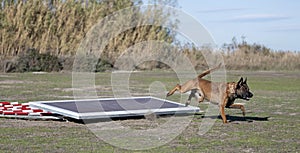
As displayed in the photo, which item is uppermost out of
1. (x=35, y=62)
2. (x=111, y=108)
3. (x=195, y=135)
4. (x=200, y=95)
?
(x=35, y=62)

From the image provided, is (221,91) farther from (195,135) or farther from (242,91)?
(195,135)

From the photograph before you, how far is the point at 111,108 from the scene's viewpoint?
1242 cm

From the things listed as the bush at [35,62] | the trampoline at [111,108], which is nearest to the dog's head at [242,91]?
the trampoline at [111,108]

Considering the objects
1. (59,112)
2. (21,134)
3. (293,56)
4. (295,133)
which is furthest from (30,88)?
(293,56)

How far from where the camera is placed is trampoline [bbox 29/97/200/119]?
37.2 feet

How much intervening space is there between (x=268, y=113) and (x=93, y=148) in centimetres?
681

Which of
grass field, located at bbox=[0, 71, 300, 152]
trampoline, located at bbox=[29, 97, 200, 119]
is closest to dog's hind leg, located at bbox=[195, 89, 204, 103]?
grass field, located at bbox=[0, 71, 300, 152]

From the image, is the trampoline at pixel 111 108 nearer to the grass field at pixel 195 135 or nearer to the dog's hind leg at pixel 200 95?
the grass field at pixel 195 135

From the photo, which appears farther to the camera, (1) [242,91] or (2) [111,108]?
(2) [111,108]

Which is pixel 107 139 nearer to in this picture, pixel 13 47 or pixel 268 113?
pixel 268 113

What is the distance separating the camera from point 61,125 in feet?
36.9

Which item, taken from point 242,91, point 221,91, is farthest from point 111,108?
point 242,91

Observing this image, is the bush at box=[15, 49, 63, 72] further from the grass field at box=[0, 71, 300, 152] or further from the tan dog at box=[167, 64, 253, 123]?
the tan dog at box=[167, 64, 253, 123]

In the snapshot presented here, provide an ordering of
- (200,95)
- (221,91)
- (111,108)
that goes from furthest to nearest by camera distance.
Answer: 1. (111,108)
2. (200,95)
3. (221,91)
